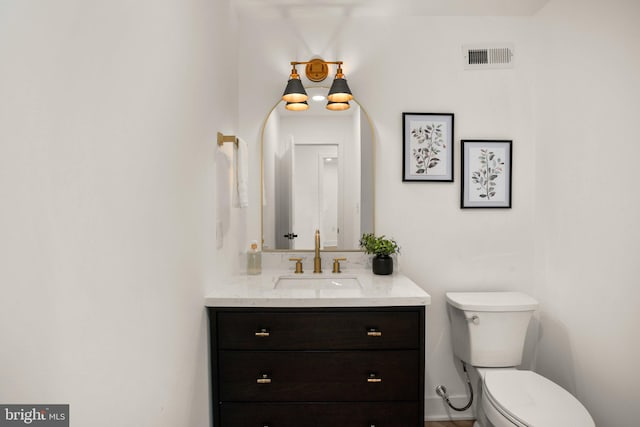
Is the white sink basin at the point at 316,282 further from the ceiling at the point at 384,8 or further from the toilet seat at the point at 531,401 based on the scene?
the ceiling at the point at 384,8

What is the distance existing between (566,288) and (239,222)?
78.0 inches

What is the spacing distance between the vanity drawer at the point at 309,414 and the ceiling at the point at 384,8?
7.27ft

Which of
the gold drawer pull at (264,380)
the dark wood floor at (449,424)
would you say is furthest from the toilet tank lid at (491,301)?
the gold drawer pull at (264,380)

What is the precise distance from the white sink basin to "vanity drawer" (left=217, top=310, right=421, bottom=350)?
1.28ft

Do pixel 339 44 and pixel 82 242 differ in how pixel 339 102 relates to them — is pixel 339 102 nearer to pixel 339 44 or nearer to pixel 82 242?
pixel 339 44

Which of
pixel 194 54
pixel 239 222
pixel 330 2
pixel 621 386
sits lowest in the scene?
pixel 621 386

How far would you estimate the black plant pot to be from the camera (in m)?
2.23

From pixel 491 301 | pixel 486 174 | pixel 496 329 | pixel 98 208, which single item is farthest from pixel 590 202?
pixel 98 208

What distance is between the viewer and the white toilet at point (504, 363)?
5.06 ft

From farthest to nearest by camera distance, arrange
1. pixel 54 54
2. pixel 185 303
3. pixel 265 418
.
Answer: pixel 265 418
pixel 185 303
pixel 54 54

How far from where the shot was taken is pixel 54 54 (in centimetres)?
67

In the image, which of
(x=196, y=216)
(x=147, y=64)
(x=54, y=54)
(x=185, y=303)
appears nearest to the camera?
(x=54, y=54)

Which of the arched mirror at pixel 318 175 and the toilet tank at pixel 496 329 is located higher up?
the arched mirror at pixel 318 175

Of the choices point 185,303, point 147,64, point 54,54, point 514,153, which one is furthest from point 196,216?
point 514,153
